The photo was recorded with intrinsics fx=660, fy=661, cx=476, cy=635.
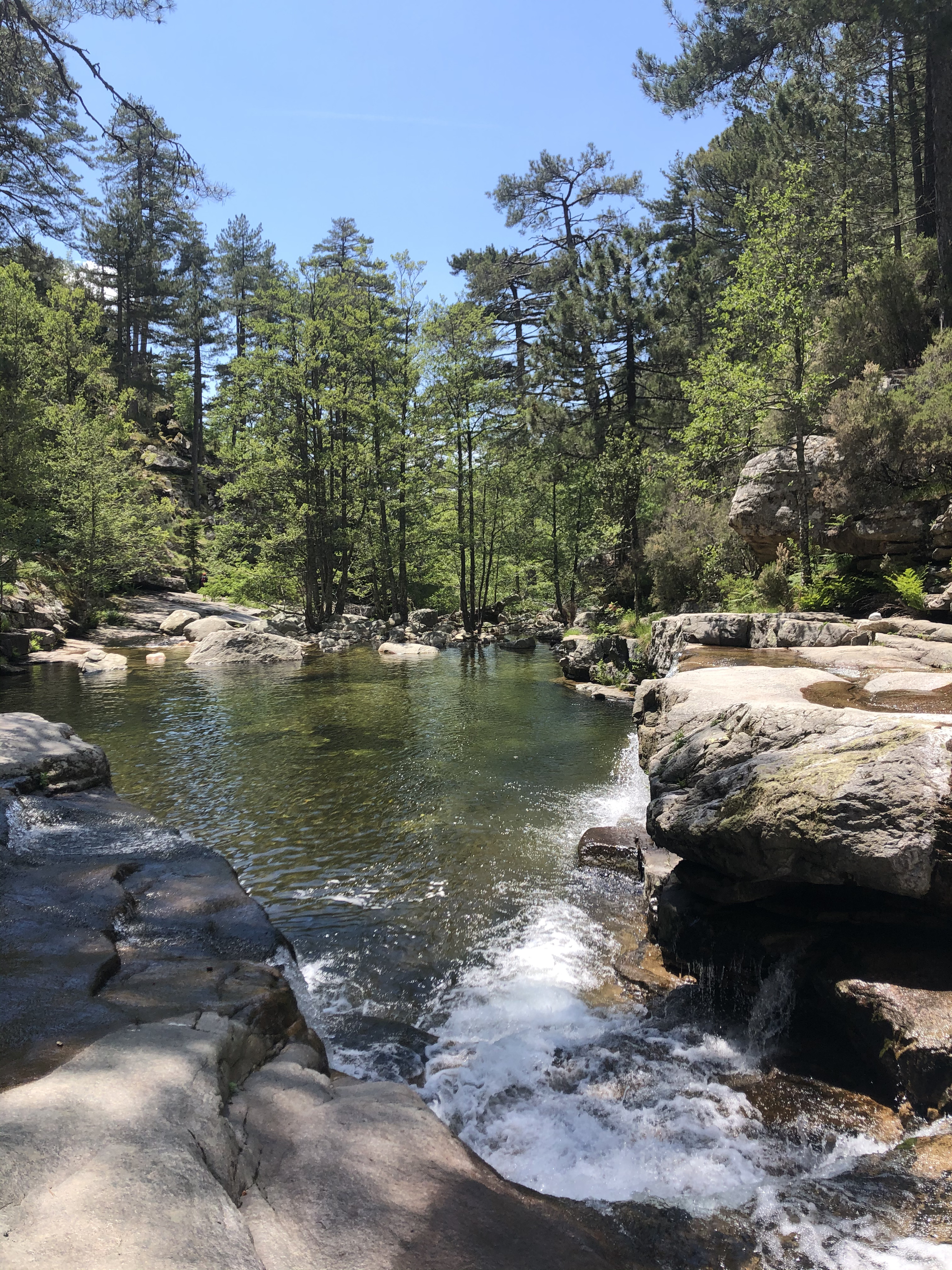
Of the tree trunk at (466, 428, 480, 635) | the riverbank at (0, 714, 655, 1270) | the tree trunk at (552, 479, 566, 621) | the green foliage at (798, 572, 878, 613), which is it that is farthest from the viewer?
the tree trunk at (466, 428, 480, 635)

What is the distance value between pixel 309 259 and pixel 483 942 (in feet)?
93.2

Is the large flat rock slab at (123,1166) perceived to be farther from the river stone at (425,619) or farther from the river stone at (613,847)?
the river stone at (425,619)

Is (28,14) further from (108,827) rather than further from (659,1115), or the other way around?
(659,1115)

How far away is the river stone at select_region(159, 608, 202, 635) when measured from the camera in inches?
1054

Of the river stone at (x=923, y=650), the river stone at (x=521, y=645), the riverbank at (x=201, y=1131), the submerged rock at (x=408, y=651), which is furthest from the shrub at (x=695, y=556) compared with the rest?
the riverbank at (x=201, y=1131)

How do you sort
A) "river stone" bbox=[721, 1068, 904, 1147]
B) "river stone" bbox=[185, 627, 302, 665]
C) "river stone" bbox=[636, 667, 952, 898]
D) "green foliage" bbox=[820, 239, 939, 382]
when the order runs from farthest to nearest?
"river stone" bbox=[185, 627, 302, 665], "green foliage" bbox=[820, 239, 939, 382], "river stone" bbox=[636, 667, 952, 898], "river stone" bbox=[721, 1068, 904, 1147]

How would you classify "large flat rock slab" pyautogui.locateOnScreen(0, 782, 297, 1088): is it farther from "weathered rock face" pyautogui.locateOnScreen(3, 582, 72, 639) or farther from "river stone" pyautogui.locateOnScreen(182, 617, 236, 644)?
"river stone" pyautogui.locateOnScreen(182, 617, 236, 644)

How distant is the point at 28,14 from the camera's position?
266 inches

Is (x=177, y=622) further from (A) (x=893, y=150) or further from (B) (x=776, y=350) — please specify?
(A) (x=893, y=150)

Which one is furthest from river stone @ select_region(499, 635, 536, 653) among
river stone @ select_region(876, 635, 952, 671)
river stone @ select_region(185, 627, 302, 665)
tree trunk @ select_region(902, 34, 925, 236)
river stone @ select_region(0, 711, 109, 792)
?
river stone @ select_region(0, 711, 109, 792)

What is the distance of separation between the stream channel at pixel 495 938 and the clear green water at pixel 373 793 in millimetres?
33

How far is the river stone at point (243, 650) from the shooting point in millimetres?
20844

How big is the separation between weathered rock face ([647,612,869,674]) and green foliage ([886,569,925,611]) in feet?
3.28

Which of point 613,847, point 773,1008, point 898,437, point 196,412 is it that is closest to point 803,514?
point 898,437
